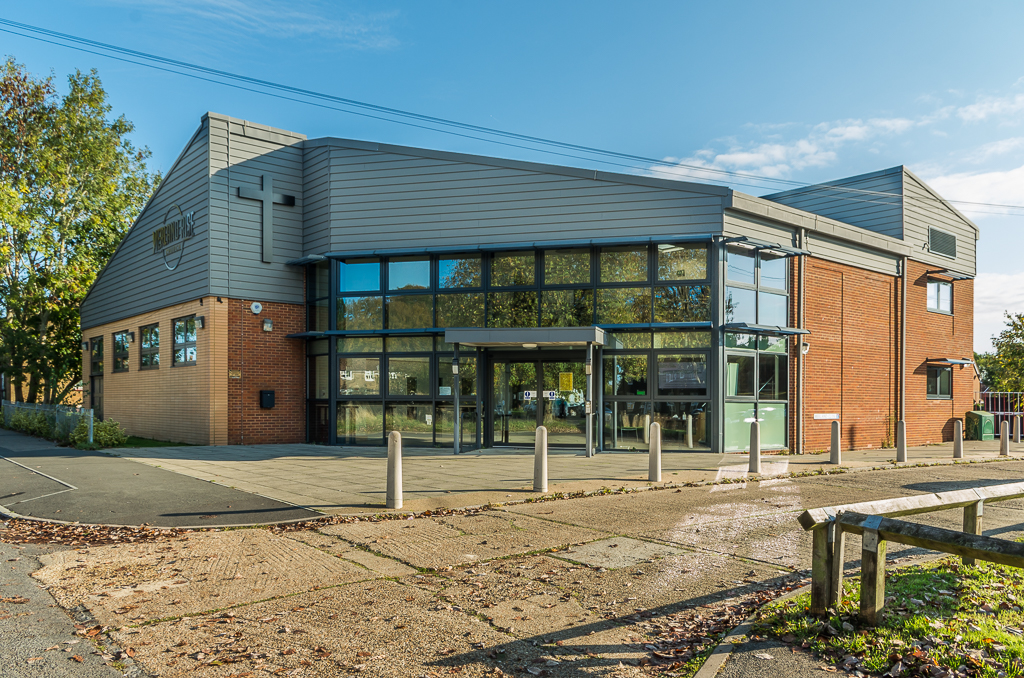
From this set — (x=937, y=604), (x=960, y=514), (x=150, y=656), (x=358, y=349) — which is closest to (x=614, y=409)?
(x=358, y=349)

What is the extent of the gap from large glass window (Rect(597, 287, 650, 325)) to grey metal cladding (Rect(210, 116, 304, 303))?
8.78 meters

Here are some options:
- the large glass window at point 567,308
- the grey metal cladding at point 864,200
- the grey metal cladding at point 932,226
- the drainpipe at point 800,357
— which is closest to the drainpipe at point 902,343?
the grey metal cladding at point 932,226

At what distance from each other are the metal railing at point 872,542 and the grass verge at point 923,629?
0.15 metres

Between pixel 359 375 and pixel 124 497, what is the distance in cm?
930

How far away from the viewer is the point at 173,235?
2128cm

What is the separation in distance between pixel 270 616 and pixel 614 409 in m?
12.9

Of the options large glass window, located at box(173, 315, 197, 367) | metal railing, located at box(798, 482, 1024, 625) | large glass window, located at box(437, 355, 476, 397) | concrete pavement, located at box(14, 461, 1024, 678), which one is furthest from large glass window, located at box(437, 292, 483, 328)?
metal railing, located at box(798, 482, 1024, 625)

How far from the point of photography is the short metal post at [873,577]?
4492 millimetres

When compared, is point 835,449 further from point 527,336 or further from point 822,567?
point 822,567

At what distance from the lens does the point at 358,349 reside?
19.2m

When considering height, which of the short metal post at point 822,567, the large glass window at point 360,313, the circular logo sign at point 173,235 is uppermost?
the circular logo sign at point 173,235

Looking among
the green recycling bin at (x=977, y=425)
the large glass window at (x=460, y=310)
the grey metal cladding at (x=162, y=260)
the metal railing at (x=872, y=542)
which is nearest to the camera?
the metal railing at (x=872, y=542)

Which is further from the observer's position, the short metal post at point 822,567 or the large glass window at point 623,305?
the large glass window at point 623,305

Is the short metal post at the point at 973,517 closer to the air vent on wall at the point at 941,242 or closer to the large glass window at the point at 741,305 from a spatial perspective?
the large glass window at the point at 741,305
